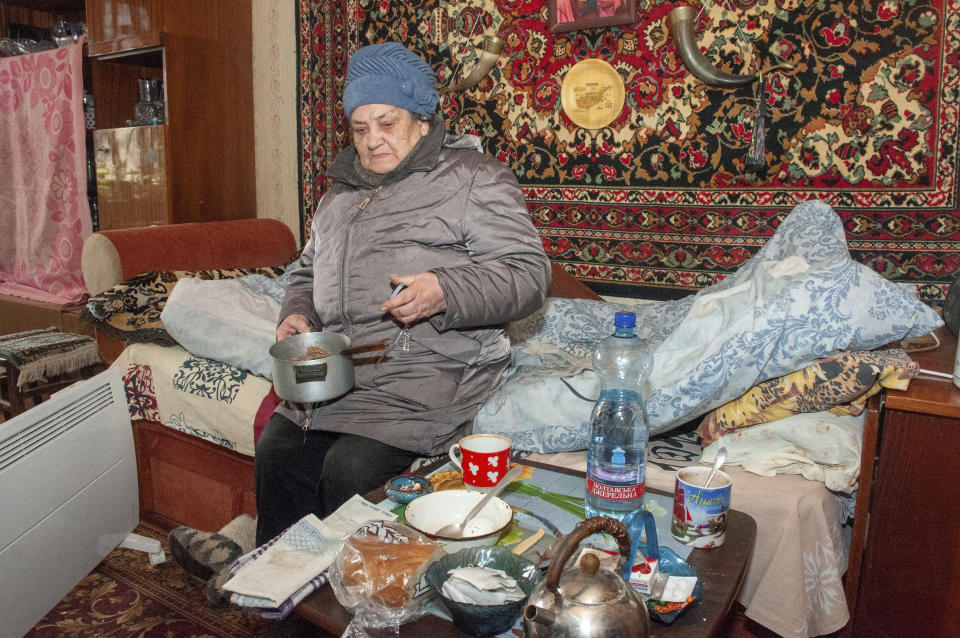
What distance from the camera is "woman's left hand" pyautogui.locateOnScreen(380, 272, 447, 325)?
135 cm

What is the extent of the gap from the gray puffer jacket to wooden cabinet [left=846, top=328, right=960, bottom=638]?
74 centimetres

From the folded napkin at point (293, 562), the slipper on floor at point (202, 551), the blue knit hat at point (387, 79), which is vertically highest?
the blue knit hat at point (387, 79)

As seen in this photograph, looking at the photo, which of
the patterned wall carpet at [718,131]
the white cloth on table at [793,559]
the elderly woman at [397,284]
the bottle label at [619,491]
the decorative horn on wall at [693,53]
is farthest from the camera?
the decorative horn on wall at [693,53]

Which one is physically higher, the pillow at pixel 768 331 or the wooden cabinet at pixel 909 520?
the pillow at pixel 768 331

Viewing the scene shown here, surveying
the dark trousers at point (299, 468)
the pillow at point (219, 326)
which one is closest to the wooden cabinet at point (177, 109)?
the pillow at point (219, 326)

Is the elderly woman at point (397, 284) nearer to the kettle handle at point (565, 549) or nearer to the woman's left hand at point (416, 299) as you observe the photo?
the woman's left hand at point (416, 299)

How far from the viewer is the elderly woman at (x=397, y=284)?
1.46 m

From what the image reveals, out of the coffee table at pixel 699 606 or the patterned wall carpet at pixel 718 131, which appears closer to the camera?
the coffee table at pixel 699 606

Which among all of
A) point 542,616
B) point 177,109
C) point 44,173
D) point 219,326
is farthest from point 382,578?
point 44,173

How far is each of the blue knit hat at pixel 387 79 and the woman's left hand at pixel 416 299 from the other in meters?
0.46

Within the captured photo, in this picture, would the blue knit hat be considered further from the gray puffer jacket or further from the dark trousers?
the dark trousers

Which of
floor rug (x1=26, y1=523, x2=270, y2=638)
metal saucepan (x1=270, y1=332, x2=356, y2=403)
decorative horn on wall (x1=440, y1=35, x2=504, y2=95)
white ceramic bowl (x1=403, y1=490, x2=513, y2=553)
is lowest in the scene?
floor rug (x1=26, y1=523, x2=270, y2=638)

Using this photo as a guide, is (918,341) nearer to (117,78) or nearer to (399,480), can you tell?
(399,480)

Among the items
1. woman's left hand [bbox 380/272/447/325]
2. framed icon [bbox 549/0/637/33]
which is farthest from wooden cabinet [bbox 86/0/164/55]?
woman's left hand [bbox 380/272/447/325]
